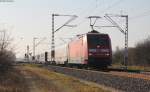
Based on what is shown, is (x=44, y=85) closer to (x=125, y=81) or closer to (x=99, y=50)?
(x=125, y=81)

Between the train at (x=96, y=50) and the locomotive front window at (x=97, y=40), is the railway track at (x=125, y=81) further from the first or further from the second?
the locomotive front window at (x=97, y=40)

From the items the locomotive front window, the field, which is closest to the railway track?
the field

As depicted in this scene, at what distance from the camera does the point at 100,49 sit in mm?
41938

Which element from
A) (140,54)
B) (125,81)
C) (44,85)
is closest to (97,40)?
(44,85)

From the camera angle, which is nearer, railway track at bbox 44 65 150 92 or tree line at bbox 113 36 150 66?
railway track at bbox 44 65 150 92

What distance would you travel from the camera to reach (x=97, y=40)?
4262 cm

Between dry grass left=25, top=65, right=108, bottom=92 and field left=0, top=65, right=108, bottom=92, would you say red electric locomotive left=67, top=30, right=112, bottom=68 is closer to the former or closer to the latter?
dry grass left=25, top=65, right=108, bottom=92

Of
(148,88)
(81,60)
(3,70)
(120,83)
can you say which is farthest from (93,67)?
(148,88)

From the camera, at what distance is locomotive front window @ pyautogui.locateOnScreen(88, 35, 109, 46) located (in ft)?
139

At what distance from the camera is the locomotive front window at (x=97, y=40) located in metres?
42.4

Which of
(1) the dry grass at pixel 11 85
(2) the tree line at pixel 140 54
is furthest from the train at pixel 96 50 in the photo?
(2) the tree line at pixel 140 54

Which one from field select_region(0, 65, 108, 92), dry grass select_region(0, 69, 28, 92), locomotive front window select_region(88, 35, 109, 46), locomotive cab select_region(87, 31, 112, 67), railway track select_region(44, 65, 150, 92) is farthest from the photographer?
locomotive front window select_region(88, 35, 109, 46)

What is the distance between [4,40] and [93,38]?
30.4 feet

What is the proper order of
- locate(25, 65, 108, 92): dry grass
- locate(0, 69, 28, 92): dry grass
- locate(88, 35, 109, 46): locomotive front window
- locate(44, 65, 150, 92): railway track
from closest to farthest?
locate(0, 69, 28, 92): dry grass < locate(44, 65, 150, 92): railway track < locate(25, 65, 108, 92): dry grass < locate(88, 35, 109, 46): locomotive front window
